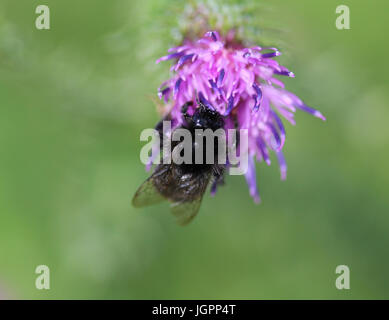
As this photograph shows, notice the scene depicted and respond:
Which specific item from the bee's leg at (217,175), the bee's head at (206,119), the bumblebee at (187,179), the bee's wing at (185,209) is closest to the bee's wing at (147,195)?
the bumblebee at (187,179)

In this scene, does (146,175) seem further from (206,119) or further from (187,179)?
(206,119)

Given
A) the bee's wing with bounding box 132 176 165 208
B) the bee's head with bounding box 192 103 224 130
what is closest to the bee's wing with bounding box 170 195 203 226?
the bee's wing with bounding box 132 176 165 208

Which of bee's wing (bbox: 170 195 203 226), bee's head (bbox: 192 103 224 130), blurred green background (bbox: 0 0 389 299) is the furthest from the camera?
blurred green background (bbox: 0 0 389 299)

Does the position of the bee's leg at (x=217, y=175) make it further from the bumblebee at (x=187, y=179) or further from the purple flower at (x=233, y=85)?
the purple flower at (x=233, y=85)

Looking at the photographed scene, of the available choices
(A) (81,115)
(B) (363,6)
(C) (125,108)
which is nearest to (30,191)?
(A) (81,115)

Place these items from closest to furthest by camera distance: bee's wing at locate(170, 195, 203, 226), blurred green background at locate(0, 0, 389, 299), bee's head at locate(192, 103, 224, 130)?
bee's head at locate(192, 103, 224, 130) → bee's wing at locate(170, 195, 203, 226) → blurred green background at locate(0, 0, 389, 299)

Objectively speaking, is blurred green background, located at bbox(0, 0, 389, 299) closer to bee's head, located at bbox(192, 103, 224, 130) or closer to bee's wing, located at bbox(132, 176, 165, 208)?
bee's head, located at bbox(192, 103, 224, 130)
